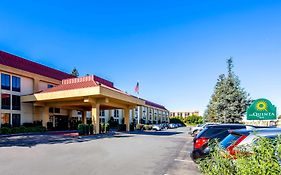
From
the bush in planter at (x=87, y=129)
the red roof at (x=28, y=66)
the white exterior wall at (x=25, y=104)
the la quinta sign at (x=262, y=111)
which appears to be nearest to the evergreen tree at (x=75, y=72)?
the red roof at (x=28, y=66)

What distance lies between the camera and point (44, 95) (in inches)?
1223

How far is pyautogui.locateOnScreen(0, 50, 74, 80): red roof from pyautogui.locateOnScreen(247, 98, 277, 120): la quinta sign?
30.0 meters

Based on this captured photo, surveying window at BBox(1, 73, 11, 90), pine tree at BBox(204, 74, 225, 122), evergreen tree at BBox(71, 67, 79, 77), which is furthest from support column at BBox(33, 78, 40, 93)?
evergreen tree at BBox(71, 67, 79, 77)

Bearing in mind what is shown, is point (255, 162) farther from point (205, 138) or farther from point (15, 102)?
point (15, 102)

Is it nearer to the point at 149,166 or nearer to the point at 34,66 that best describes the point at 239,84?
the point at 149,166

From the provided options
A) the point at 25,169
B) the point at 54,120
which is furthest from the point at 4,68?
the point at 25,169

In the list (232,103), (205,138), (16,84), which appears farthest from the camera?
(16,84)

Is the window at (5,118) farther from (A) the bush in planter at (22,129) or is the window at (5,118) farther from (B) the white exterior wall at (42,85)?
(B) the white exterior wall at (42,85)

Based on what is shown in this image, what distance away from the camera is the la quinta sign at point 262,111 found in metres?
12.5

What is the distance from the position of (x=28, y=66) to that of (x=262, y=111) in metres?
33.5

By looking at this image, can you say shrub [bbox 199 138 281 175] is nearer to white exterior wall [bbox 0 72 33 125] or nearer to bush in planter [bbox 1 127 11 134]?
bush in planter [bbox 1 127 11 134]

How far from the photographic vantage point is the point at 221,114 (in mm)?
27406

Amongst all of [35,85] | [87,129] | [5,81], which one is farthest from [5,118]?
[87,129]

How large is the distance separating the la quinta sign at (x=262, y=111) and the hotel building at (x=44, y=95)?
17210 mm
